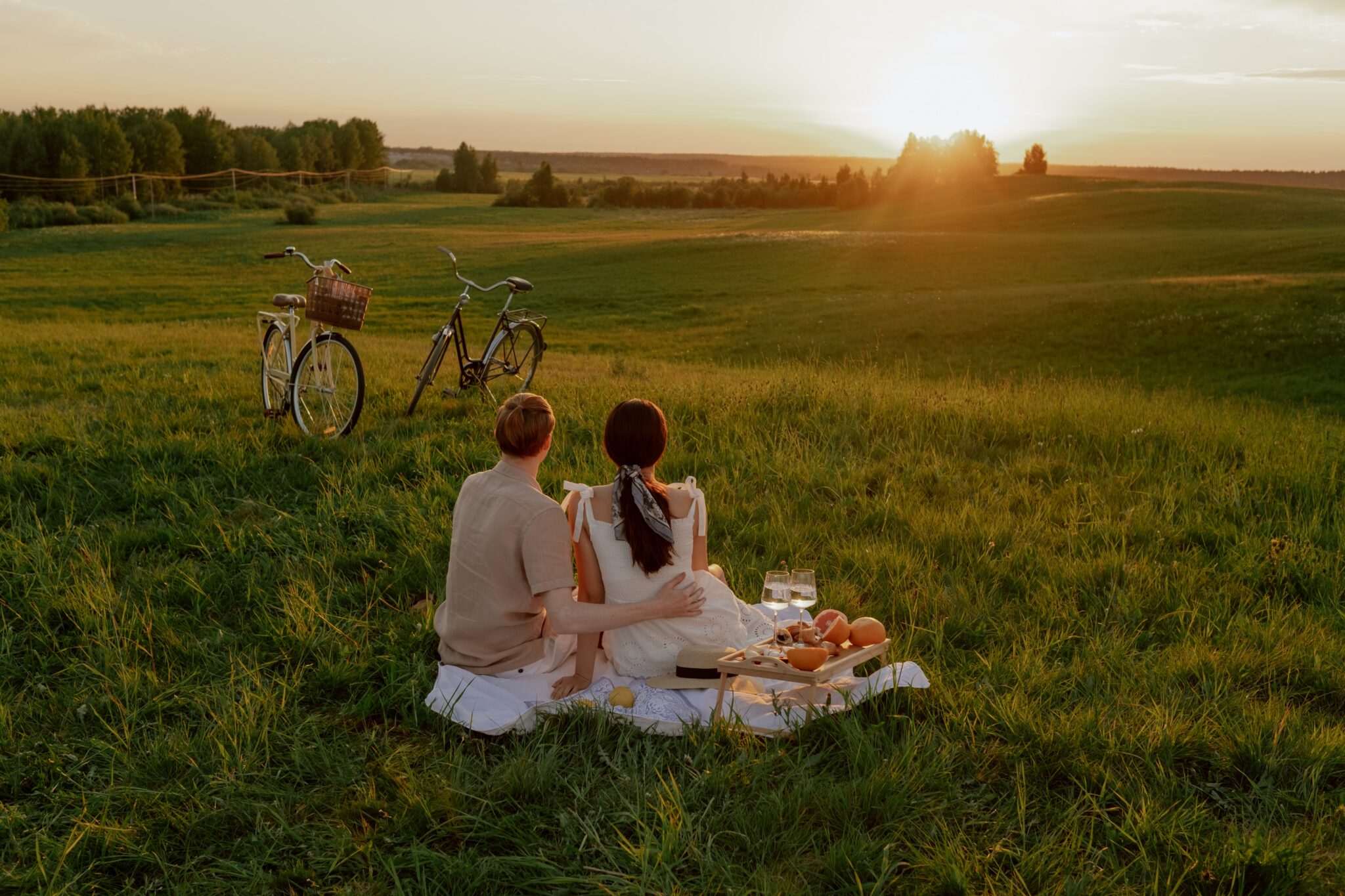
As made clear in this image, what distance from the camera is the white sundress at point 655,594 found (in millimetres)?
4879

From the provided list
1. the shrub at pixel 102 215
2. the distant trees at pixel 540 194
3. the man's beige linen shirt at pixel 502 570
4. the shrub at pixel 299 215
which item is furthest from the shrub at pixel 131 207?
the man's beige linen shirt at pixel 502 570

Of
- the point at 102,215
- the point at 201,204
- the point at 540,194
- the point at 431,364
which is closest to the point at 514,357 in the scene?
the point at 431,364

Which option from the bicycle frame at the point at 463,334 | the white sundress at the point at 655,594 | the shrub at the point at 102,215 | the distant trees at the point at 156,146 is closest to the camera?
the white sundress at the point at 655,594

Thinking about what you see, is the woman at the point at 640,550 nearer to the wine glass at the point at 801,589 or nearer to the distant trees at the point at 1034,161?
the wine glass at the point at 801,589

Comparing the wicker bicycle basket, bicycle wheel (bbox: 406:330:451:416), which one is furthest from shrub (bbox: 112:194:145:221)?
the wicker bicycle basket

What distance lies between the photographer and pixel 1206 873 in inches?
140

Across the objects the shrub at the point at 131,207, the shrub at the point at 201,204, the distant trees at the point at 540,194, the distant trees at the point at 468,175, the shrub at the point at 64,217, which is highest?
the distant trees at the point at 468,175

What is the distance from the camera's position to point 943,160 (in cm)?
10394

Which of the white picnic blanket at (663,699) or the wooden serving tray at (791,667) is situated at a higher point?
the wooden serving tray at (791,667)

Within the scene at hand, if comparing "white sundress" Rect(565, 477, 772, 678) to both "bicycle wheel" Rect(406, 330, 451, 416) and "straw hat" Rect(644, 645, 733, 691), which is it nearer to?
"straw hat" Rect(644, 645, 733, 691)

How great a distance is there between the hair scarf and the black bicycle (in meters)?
6.04

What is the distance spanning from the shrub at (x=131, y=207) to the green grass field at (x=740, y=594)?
65.2 metres

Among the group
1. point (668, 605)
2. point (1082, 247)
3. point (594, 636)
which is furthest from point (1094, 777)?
point (1082, 247)

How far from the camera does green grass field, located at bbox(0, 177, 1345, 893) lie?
375 centimetres
